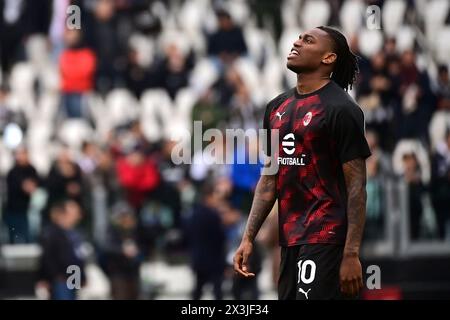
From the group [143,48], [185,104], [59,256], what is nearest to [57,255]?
[59,256]

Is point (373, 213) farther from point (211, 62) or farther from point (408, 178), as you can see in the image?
point (211, 62)

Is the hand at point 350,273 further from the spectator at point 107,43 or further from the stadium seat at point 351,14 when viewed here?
the stadium seat at point 351,14

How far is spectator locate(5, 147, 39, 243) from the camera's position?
1512cm

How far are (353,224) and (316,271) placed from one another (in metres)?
0.34

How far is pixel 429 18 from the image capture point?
1742 centimetres

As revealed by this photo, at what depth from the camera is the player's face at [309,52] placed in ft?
25.4

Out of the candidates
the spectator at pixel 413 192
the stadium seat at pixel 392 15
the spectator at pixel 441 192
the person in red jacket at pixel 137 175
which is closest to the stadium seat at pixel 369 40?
the stadium seat at pixel 392 15

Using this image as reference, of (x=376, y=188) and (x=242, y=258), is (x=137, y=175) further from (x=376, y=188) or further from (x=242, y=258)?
(x=242, y=258)

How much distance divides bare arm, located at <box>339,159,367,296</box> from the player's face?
624 millimetres

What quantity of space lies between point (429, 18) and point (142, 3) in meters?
3.69

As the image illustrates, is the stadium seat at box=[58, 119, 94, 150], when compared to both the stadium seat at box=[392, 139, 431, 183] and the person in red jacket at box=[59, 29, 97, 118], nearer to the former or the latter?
the person in red jacket at box=[59, 29, 97, 118]

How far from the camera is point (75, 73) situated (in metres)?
16.3

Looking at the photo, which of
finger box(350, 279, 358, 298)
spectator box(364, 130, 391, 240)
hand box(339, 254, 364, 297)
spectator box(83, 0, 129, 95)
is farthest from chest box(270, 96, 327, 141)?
spectator box(83, 0, 129, 95)
